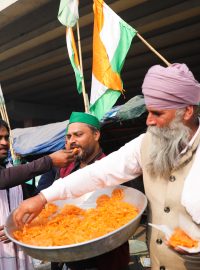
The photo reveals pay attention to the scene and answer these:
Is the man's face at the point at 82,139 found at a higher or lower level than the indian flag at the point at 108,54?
lower

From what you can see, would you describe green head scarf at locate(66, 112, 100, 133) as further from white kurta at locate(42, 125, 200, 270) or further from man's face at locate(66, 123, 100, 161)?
white kurta at locate(42, 125, 200, 270)

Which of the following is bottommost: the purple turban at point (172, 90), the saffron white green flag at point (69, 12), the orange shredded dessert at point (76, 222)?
the orange shredded dessert at point (76, 222)

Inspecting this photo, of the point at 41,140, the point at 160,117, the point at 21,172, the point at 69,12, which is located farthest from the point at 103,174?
the point at 41,140

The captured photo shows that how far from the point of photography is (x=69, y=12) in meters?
4.09

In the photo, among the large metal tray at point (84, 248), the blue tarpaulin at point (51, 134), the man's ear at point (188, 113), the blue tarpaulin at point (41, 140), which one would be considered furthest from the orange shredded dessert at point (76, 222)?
the blue tarpaulin at point (41, 140)

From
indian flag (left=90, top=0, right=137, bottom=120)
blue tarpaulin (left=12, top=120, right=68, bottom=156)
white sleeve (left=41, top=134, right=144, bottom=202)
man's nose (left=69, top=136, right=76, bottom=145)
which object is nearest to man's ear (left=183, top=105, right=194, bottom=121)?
white sleeve (left=41, top=134, right=144, bottom=202)

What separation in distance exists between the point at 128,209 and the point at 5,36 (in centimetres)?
558

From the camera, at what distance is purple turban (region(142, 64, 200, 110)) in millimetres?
1812

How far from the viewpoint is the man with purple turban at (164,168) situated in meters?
1.70

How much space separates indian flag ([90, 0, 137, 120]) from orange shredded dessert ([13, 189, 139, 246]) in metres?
1.89

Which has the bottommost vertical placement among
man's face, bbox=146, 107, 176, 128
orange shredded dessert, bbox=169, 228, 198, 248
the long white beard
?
orange shredded dessert, bbox=169, 228, 198, 248

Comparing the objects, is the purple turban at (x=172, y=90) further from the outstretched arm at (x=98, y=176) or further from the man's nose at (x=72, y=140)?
the man's nose at (x=72, y=140)

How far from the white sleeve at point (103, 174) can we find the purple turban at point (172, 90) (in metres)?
0.30

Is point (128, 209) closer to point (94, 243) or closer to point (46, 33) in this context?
point (94, 243)
